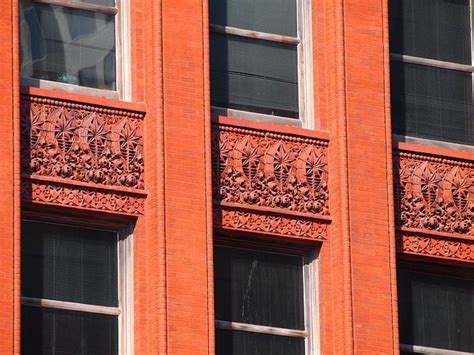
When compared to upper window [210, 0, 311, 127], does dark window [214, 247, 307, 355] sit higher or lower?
lower

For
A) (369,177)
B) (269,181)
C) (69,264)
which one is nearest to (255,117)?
(269,181)

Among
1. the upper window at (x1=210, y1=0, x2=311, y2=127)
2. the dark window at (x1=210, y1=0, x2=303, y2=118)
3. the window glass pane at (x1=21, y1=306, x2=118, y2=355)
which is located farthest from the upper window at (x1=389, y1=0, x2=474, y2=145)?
the window glass pane at (x1=21, y1=306, x2=118, y2=355)

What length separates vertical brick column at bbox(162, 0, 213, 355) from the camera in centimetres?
2828

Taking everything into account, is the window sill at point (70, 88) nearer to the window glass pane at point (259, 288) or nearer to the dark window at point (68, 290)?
the dark window at point (68, 290)

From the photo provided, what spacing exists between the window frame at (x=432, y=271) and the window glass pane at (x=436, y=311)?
47mm

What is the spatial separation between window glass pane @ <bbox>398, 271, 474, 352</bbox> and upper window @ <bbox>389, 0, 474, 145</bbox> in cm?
217

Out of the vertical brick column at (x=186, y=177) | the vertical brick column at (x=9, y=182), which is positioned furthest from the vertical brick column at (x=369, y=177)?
the vertical brick column at (x=9, y=182)

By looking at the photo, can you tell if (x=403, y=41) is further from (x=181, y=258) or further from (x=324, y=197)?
(x=181, y=258)

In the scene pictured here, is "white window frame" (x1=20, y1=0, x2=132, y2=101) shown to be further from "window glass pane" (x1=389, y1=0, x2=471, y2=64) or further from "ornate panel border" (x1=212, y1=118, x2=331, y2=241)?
"window glass pane" (x1=389, y1=0, x2=471, y2=64)

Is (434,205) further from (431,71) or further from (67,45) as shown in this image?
(67,45)

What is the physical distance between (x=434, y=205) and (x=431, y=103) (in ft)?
5.77

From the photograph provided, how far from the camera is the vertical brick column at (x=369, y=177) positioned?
2952cm

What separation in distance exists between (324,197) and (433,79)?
3.08m

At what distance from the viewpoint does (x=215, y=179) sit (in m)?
29.5
